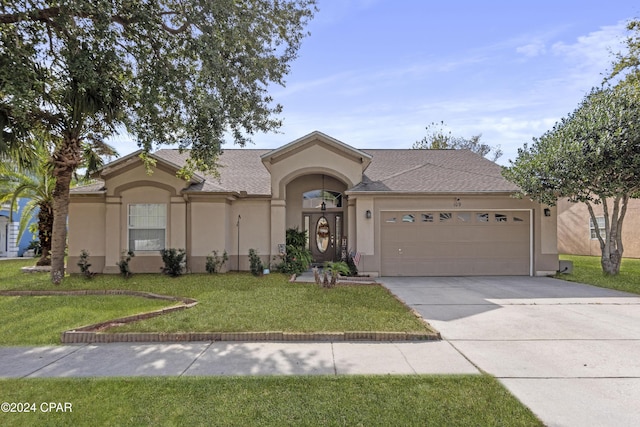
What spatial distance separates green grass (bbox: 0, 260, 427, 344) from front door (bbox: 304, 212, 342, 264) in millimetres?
4146

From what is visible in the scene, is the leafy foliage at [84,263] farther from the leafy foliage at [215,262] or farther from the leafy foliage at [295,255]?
the leafy foliage at [295,255]

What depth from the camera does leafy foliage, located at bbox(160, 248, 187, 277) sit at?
13.2 meters

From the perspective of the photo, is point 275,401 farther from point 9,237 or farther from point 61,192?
point 9,237

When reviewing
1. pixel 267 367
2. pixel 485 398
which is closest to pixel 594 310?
pixel 485 398

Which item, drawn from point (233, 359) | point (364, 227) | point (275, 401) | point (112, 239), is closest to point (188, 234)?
point (112, 239)

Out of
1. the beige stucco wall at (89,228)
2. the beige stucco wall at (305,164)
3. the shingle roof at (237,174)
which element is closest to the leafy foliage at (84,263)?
the beige stucco wall at (89,228)

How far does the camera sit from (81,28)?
9.32 metres

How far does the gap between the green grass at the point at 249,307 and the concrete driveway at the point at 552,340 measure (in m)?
1.00

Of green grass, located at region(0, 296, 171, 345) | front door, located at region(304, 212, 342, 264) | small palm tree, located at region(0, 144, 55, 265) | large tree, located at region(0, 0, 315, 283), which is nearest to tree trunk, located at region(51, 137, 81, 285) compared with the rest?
large tree, located at region(0, 0, 315, 283)

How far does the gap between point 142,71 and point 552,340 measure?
11239mm

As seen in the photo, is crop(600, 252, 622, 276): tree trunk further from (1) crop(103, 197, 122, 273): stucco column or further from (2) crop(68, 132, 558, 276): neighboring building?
(1) crop(103, 197, 122, 273): stucco column

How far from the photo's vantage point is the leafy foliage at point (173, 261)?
1318cm

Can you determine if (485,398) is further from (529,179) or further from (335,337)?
(529,179)

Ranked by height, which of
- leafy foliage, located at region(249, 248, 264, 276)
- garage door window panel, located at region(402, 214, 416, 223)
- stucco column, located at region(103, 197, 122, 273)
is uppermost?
garage door window panel, located at region(402, 214, 416, 223)
